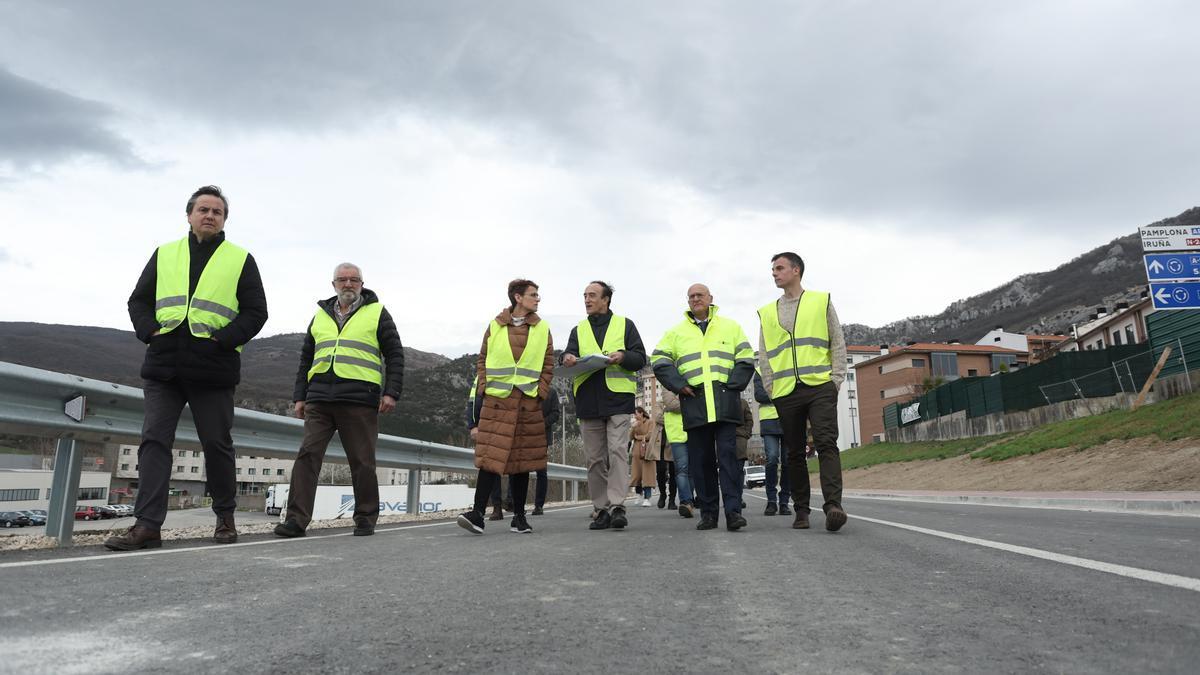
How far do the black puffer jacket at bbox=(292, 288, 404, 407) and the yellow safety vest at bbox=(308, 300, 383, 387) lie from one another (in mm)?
40

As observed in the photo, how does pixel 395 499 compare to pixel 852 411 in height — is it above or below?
below

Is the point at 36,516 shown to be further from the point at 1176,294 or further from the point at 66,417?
the point at 1176,294

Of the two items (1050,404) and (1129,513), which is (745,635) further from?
(1050,404)

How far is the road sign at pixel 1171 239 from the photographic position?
16.3m

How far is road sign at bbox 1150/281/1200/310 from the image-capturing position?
1622 centimetres

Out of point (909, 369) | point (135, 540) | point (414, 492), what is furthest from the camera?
point (909, 369)

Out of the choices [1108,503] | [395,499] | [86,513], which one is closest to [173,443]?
[86,513]

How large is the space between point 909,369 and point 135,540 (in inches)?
2913

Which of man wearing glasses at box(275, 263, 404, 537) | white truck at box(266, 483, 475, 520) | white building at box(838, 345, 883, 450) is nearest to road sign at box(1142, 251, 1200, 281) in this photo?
man wearing glasses at box(275, 263, 404, 537)

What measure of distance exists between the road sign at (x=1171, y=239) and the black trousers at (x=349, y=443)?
17225 mm

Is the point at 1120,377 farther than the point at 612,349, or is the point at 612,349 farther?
the point at 1120,377

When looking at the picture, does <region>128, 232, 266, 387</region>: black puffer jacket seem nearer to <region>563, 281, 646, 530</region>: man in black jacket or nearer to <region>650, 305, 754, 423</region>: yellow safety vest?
<region>563, 281, 646, 530</region>: man in black jacket

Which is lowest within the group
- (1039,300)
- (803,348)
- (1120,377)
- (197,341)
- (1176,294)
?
(197,341)

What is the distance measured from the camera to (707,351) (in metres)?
6.20
